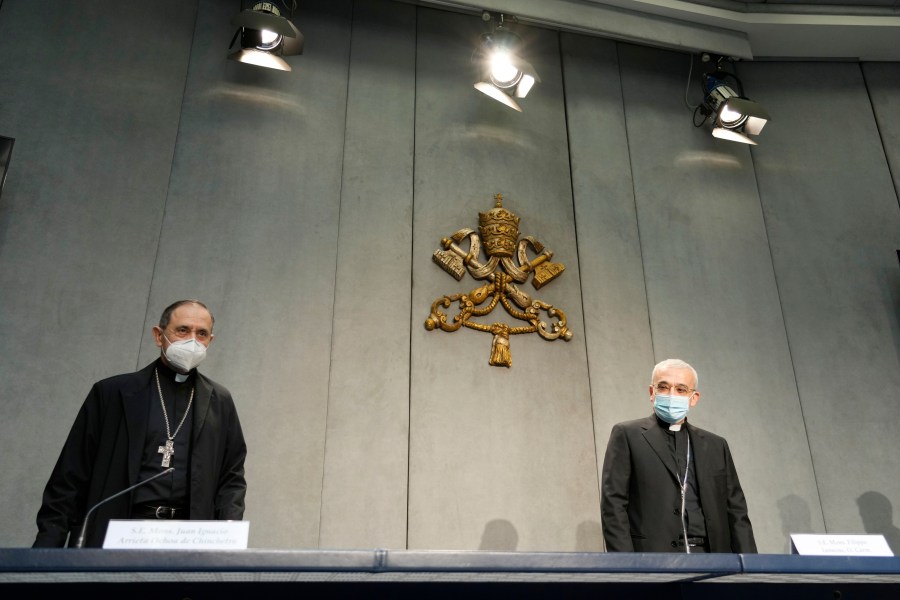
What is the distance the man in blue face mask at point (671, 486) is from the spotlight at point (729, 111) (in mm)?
2491

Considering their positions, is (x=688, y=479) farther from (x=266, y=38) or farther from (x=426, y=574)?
(x=266, y=38)

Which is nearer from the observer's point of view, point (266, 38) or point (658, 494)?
point (658, 494)

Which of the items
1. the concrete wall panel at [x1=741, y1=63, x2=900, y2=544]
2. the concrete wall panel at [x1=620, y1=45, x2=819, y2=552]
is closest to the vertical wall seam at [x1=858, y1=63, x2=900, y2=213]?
the concrete wall panel at [x1=741, y1=63, x2=900, y2=544]

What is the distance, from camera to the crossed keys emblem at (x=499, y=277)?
450 centimetres

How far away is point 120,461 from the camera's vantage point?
2533 millimetres

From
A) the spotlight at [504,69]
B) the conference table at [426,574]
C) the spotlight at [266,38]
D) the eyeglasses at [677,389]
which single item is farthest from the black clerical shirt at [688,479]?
the spotlight at [266,38]

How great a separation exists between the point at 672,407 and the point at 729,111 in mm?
2672

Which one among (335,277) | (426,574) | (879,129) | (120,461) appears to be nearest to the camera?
(426,574)

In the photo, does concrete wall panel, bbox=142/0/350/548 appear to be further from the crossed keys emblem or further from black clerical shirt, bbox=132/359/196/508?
black clerical shirt, bbox=132/359/196/508

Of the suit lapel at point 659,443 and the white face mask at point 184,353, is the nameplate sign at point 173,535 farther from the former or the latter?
the suit lapel at point 659,443

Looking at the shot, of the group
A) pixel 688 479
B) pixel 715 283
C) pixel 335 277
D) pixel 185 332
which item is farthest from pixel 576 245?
pixel 185 332

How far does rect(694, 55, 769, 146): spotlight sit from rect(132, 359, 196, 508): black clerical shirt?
3.81 metres

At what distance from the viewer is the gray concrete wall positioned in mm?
3979
